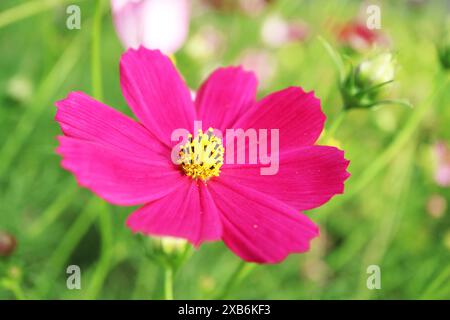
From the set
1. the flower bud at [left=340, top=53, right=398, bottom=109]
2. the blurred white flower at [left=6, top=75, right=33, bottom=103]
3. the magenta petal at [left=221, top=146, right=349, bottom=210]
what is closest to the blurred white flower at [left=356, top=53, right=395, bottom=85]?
the flower bud at [left=340, top=53, right=398, bottom=109]

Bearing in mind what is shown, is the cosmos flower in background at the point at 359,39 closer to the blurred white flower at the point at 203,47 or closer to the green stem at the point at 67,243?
the blurred white flower at the point at 203,47

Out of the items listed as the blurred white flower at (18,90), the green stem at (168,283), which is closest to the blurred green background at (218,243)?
the blurred white flower at (18,90)

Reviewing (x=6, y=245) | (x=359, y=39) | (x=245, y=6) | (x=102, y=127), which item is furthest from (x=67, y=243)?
(x=245, y=6)

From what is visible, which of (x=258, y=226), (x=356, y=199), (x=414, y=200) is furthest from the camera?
(x=356, y=199)

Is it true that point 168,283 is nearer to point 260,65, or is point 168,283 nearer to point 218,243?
point 218,243

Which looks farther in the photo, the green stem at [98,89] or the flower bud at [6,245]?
the flower bud at [6,245]
